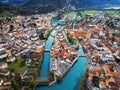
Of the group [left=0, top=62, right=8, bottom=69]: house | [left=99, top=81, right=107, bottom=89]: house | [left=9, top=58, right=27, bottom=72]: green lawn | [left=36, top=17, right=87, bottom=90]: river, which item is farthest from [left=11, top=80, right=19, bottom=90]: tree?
[left=99, top=81, right=107, bottom=89]: house

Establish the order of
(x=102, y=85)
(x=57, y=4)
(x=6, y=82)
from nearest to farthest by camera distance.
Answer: (x=102, y=85), (x=6, y=82), (x=57, y=4)

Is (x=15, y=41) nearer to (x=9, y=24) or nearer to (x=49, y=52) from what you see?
(x=49, y=52)

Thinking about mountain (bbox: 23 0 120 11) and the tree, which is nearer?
the tree

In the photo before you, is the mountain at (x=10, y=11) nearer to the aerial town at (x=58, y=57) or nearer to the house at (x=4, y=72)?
the aerial town at (x=58, y=57)

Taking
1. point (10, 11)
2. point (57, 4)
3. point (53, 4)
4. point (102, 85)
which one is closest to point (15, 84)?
point (102, 85)

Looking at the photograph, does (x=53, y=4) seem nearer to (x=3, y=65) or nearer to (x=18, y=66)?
(x=18, y=66)

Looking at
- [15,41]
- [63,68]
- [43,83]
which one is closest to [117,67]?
[63,68]

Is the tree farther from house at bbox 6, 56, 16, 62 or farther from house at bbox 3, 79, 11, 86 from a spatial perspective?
house at bbox 6, 56, 16, 62

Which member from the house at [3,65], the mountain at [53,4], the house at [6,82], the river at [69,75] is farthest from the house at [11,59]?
the mountain at [53,4]
